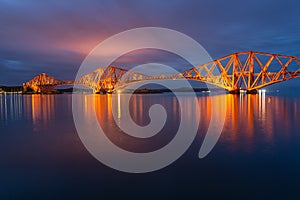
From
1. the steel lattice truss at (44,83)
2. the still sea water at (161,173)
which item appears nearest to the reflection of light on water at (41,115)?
the still sea water at (161,173)

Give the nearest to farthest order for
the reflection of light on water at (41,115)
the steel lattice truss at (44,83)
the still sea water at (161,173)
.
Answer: the still sea water at (161,173), the reflection of light on water at (41,115), the steel lattice truss at (44,83)

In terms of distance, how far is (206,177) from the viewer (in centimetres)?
554

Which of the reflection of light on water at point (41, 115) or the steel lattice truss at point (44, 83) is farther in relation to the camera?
the steel lattice truss at point (44, 83)

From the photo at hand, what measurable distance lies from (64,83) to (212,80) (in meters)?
72.2

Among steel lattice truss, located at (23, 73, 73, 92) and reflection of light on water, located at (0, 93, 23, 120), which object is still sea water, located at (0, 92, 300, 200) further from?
steel lattice truss, located at (23, 73, 73, 92)

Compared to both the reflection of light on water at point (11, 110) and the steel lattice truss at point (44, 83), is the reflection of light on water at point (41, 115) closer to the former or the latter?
the reflection of light on water at point (11, 110)

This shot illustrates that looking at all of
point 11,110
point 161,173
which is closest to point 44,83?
point 11,110

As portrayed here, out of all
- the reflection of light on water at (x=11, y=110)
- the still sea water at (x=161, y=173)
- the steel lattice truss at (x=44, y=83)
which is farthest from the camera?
the steel lattice truss at (x=44, y=83)

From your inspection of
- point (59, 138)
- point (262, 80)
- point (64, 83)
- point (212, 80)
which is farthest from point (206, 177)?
point (64, 83)

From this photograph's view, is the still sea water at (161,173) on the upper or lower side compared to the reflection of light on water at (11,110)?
lower

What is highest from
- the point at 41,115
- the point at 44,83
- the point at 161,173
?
the point at 44,83

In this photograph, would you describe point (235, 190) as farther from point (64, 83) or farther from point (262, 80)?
point (64, 83)

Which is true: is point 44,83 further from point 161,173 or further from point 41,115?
point 161,173

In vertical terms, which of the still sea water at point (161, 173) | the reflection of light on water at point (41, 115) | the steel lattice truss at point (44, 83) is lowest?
the still sea water at point (161, 173)
